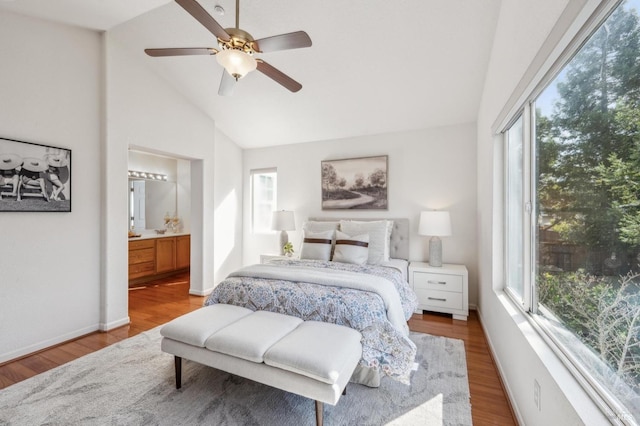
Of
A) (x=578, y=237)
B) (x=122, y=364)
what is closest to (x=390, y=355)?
(x=578, y=237)

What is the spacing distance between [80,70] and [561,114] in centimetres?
412

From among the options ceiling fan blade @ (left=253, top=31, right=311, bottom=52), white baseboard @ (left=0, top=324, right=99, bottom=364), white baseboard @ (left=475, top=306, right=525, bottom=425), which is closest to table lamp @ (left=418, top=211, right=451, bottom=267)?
white baseboard @ (left=475, top=306, right=525, bottom=425)

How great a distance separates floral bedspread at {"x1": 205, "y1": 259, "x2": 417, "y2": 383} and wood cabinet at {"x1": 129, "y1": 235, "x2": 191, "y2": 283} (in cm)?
301

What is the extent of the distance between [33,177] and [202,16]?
7.62 feet

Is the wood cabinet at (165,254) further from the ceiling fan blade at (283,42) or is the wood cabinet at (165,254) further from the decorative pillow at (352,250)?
the ceiling fan blade at (283,42)

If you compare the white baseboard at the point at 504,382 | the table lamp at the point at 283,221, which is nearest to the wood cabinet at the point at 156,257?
the table lamp at the point at 283,221

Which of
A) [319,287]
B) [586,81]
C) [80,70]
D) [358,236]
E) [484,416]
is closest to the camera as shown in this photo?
[586,81]

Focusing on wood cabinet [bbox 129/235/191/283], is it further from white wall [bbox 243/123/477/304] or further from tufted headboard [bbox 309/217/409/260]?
tufted headboard [bbox 309/217/409/260]

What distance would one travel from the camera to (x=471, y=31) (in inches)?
94.6

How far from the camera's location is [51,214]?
2709mm

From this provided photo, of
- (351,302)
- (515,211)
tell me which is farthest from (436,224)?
(351,302)

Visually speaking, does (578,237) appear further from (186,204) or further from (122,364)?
(186,204)

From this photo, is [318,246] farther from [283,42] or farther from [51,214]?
[51,214]

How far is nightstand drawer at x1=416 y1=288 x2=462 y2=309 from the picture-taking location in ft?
10.9
